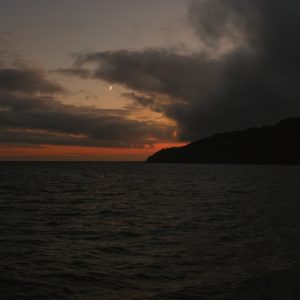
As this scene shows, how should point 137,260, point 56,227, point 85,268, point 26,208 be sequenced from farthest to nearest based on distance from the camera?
point 26,208 → point 56,227 → point 137,260 → point 85,268

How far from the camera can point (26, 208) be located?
39.6 m

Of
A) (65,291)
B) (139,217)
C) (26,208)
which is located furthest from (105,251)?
(26,208)

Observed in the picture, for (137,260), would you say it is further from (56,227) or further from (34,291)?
(56,227)

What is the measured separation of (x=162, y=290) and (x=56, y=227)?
14872 millimetres

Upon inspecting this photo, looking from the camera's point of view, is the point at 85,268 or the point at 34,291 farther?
the point at 85,268

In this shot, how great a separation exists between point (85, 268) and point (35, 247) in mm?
4920

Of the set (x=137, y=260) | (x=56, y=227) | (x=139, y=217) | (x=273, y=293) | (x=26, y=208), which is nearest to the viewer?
(x=273, y=293)

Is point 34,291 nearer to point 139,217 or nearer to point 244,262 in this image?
point 244,262

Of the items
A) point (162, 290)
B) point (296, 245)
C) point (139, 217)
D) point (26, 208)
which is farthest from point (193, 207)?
point (162, 290)

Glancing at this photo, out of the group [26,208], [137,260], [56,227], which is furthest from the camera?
[26,208]

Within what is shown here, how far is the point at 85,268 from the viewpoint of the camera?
56.1ft

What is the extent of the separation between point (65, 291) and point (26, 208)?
26.9 m

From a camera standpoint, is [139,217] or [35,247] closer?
[35,247]

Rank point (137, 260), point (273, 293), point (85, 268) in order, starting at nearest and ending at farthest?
point (273, 293)
point (85, 268)
point (137, 260)
